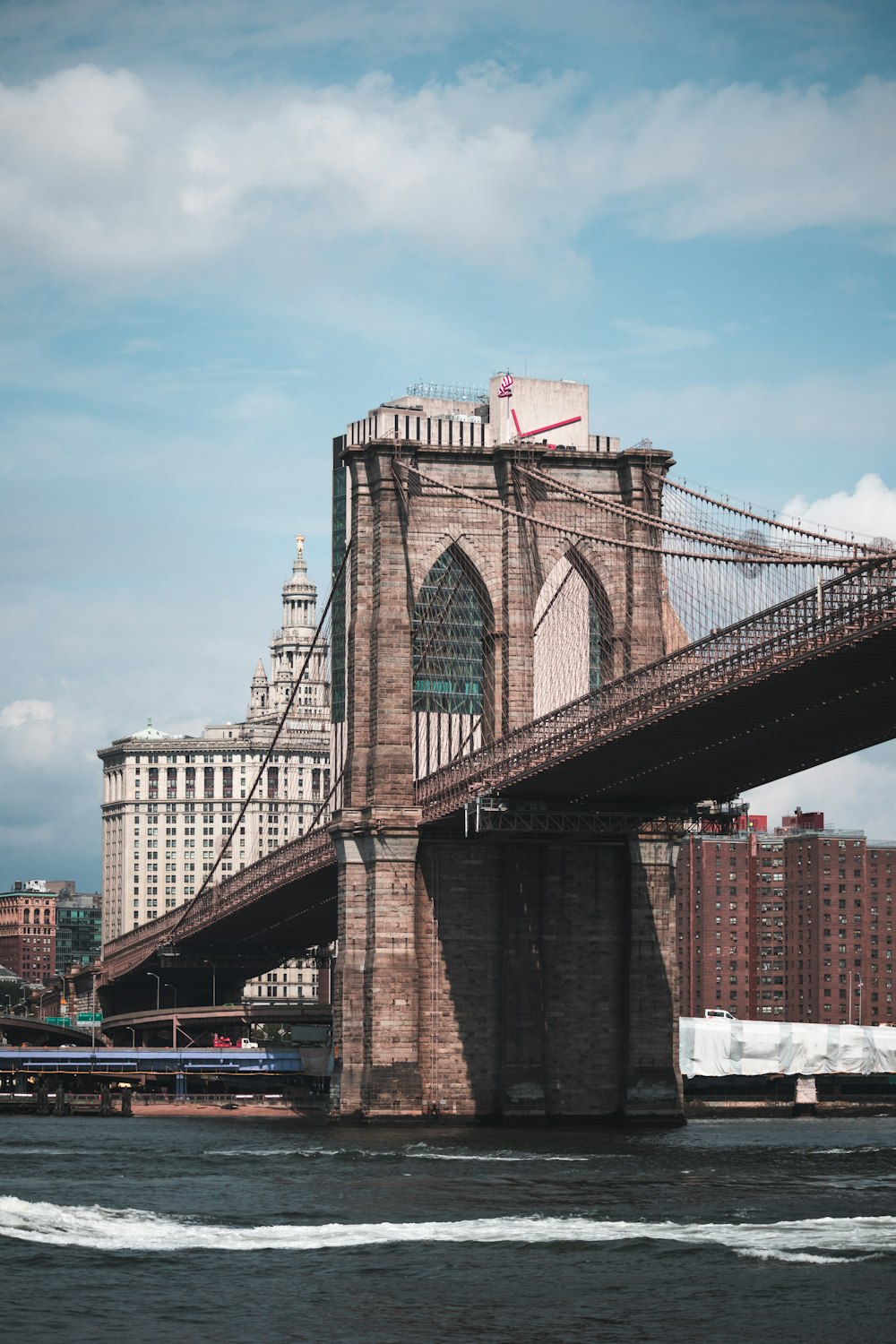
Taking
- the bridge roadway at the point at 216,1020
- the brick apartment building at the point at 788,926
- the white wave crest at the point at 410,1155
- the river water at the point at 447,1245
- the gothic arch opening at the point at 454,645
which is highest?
the gothic arch opening at the point at 454,645

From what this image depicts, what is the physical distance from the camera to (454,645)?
8275 centimetres

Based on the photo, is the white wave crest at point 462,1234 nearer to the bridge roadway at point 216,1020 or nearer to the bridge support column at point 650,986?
the bridge support column at point 650,986

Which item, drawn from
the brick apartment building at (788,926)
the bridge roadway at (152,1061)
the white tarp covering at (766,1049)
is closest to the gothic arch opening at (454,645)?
the bridge roadway at (152,1061)

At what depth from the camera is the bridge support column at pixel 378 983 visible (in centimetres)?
7831

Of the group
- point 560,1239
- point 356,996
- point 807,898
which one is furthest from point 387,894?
point 807,898

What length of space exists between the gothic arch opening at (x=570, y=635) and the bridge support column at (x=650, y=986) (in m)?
6.30

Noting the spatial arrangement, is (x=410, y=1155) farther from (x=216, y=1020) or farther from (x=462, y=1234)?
(x=216, y=1020)

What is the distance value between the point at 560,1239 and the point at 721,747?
21064 millimetres

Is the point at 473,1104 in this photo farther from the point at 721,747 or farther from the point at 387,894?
the point at 721,747

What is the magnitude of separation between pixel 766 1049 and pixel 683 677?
65.6 m

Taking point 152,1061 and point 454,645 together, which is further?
point 152,1061

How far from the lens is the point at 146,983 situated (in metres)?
156

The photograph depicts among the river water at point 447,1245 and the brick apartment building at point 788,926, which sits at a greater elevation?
the brick apartment building at point 788,926

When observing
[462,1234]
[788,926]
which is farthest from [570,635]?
[788,926]
